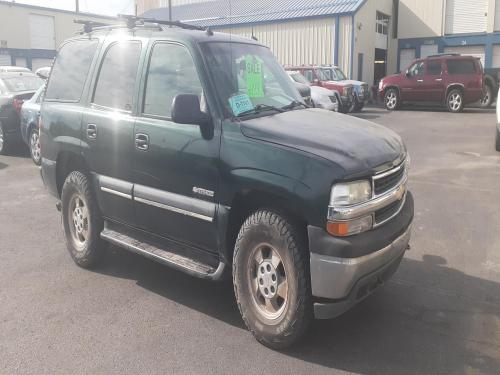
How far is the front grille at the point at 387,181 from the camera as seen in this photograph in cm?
338

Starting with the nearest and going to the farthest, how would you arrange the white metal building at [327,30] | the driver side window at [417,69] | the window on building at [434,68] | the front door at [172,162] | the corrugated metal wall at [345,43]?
1. the front door at [172,162]
2. the window on building at [434,68]
3. the driver side window at [417,69]
4. the corrugated metal wall at [345,43]
5. the white metal building at [327,30]

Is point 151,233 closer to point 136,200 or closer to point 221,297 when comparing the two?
point 136,200

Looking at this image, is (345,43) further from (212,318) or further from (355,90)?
(212,318)

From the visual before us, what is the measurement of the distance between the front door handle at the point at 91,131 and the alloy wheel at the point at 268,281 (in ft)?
6.51

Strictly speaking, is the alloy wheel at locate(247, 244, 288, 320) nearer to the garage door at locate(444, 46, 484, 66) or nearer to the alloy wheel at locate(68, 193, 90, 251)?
the alloy wheel at locate(68, 193, 90, 251)

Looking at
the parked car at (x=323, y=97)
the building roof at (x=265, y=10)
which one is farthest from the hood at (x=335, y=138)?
the building roof at (x=265, y=10)

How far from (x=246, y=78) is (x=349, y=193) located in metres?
1.47

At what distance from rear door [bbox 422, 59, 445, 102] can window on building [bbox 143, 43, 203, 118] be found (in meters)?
17.4

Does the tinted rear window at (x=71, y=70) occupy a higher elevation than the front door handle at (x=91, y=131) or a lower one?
higher

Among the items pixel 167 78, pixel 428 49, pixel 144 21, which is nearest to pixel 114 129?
pixel 167 78

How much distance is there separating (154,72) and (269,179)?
156 centimetres

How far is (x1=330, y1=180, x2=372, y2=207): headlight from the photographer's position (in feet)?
10.2

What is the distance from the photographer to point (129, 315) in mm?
3971

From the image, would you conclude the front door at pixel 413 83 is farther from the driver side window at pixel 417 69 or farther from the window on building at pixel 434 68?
the window on building at pixel 434 68
